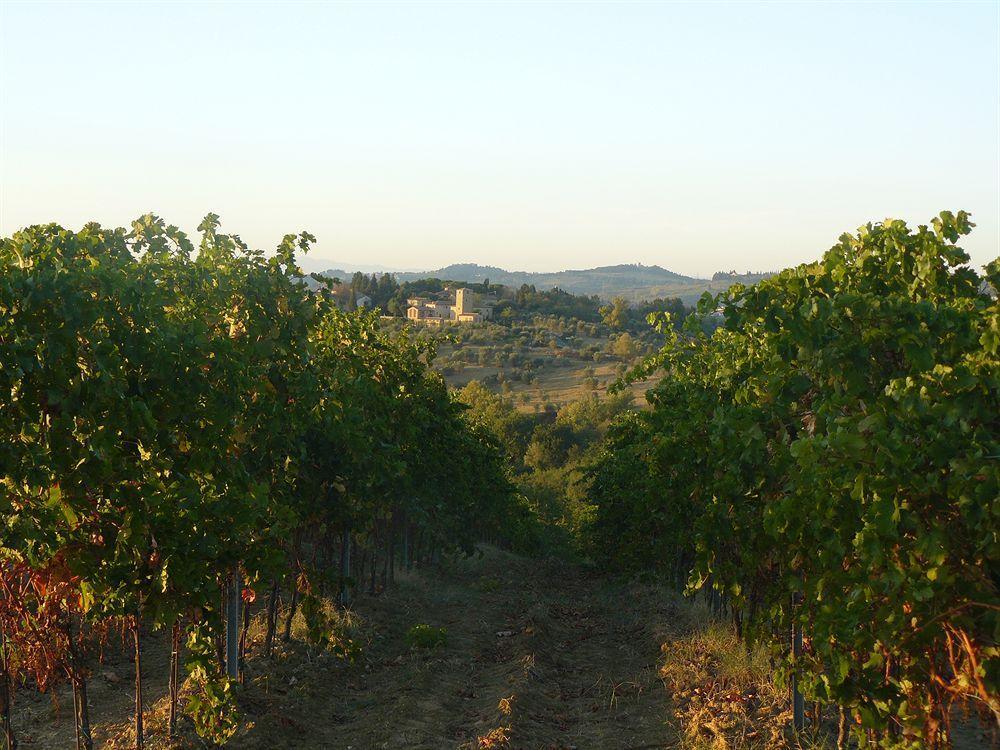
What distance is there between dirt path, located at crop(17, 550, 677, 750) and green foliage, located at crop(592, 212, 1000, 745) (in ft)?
17.0

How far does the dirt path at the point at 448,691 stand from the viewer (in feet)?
41.0

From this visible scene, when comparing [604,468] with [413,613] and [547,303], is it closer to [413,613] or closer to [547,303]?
[413,613]

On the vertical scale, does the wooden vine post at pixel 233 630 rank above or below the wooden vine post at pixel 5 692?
below

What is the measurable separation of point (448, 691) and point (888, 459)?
36.9 ft

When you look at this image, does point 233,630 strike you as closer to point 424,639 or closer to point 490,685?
point 490,685

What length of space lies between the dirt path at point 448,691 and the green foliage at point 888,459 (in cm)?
517

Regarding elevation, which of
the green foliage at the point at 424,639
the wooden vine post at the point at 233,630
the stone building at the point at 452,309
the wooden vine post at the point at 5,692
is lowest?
the green foliage at the point at 424,639

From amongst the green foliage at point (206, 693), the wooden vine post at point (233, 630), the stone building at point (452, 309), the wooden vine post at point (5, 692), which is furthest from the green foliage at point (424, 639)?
the stone building at point (452, 309)

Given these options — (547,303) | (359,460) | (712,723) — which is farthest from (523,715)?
(547,303)

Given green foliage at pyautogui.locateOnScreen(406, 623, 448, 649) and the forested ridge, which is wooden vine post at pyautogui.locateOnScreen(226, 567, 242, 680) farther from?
green foliage at pyautogui.locateOnScreen(406, 623, 448, 649)

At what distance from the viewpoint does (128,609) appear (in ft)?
26.5

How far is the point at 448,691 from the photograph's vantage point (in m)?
15.5

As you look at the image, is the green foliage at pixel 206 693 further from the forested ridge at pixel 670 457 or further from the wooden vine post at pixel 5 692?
the wooden vine post at pixel 5 692

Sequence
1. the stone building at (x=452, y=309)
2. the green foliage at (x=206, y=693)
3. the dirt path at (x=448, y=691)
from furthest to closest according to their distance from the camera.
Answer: the stone building at (x=452, y=309) < the dirt path at (x=448, y=691) < the green foliage at (x=206, y=693)
